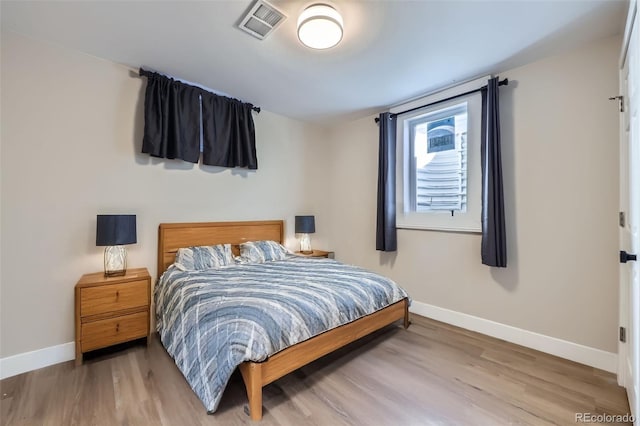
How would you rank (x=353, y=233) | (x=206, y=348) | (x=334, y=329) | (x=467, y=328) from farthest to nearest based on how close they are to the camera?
(x=353, y=233) → (x=467, y=328) → (x=334, y=329) → (x=206, y=348)

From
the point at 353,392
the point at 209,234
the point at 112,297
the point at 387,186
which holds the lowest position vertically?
the point at 353,392

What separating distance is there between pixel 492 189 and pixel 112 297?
338 cm

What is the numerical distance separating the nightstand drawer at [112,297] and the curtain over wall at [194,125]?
1.24 metres

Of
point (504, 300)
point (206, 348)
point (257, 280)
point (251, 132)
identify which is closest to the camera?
point (206, 348)

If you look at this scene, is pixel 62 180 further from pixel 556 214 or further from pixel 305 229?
pixel 556 214

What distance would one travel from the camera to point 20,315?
212cm

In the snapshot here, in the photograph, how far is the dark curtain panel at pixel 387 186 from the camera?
342cm

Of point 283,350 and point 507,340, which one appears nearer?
point 283,350

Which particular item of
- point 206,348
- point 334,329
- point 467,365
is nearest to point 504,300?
point 467,365

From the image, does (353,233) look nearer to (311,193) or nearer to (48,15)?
(311,193)

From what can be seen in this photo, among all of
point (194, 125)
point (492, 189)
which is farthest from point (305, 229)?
point (492, 189)

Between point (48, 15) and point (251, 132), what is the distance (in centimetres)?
→ 187
